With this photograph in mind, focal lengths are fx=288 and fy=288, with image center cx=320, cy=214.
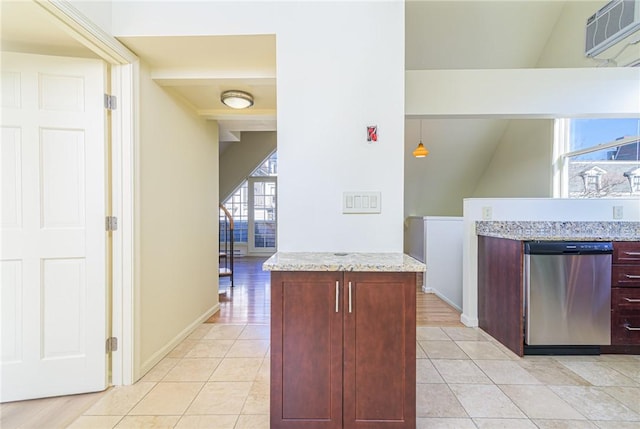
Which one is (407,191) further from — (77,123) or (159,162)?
(77,123)

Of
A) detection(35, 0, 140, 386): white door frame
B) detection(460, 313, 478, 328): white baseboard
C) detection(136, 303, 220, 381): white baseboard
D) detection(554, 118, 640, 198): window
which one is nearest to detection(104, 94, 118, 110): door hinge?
detection(35, 0, 140, 386): white door frame

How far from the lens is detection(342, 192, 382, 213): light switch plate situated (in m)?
1.72

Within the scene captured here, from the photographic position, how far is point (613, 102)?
8.74 feet

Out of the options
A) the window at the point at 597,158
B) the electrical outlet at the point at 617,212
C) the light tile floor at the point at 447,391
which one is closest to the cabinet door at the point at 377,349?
the light tile floor at the point at 447,391

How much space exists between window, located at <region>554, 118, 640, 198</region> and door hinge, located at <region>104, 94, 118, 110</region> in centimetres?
503

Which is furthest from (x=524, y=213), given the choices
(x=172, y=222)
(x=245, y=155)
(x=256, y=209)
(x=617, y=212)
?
(x=256, y=209)

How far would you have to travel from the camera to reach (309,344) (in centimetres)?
136

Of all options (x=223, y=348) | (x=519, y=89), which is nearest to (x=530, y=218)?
(x=519, y=89)

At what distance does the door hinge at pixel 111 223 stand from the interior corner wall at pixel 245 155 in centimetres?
485

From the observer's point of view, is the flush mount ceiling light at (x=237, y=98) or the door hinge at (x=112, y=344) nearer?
the door hinge at (x=112, y=344)

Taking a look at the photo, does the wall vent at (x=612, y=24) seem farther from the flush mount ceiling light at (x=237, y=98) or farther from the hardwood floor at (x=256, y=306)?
the flush mount ceiling light at (x=237, y=98)

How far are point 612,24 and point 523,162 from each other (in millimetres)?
2563

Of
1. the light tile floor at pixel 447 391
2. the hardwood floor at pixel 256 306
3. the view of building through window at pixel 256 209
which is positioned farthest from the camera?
the view of building through window at pixel 256 209

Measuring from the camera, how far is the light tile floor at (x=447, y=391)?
1.57 meters
